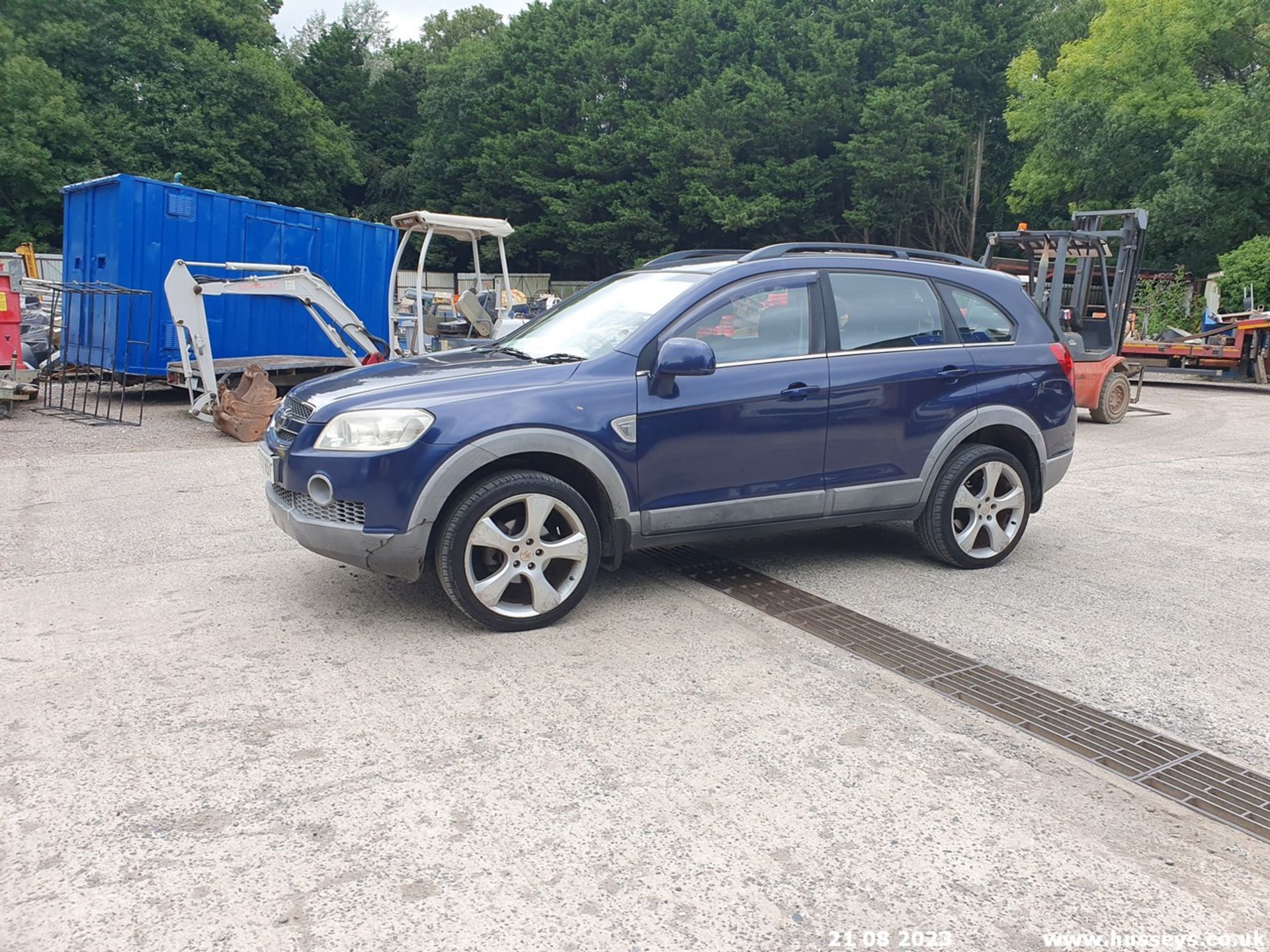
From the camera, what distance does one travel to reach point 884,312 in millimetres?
5562

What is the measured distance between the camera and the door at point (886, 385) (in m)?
5.32

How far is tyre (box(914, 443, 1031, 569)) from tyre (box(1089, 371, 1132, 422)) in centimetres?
881

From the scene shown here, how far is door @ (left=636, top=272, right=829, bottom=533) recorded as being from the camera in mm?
4836

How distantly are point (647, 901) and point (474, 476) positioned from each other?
234 centimetres

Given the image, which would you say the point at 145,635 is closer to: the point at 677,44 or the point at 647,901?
the point at 647,901

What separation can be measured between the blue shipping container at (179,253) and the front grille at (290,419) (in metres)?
9.43

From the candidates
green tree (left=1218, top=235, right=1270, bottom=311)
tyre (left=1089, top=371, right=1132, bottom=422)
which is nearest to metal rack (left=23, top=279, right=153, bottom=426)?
tyre (left=1089, top=371, right=1132, bottom=422)

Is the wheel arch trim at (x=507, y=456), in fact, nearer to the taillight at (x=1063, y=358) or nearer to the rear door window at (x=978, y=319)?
the rear door window at (x=978, y=319)

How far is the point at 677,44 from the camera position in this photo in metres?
46.9

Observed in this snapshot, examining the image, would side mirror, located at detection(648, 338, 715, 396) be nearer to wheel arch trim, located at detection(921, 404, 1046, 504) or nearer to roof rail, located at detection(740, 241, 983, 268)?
roof rail, located at detection(740, 241, 983, 268)

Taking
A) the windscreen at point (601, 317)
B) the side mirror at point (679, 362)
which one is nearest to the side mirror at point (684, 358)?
the side mirror at point (679, 362)

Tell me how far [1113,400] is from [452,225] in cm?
956

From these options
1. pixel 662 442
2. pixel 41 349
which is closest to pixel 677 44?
pixel 41 349

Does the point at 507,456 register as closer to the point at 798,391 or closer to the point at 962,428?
the point at 798,391
